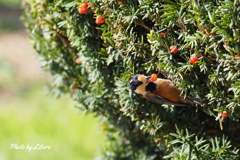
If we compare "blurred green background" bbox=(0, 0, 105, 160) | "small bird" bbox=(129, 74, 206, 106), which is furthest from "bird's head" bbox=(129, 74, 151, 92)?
"blurred green background" bbox=(0, 0, 105, 160)

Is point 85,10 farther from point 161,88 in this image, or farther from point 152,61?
point 161,88

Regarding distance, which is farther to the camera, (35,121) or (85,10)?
(35,121)

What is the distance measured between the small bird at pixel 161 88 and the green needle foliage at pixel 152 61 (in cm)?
6

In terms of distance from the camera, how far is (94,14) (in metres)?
2.18

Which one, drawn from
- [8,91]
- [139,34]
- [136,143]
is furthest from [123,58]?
[8,91]

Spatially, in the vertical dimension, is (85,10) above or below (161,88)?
above

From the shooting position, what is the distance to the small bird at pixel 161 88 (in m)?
2.20

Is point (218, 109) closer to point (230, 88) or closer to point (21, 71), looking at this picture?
point (230, 88)

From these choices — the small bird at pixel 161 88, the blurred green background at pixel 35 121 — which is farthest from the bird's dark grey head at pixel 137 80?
the blurred green background at pixel 35 121

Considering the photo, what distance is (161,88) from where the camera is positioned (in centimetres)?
225

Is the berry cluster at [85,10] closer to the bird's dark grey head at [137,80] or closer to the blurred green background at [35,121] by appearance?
the bird's dark grey head at [137,80]

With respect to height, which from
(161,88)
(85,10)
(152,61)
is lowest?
(161,88)

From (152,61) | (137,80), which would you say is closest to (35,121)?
(137,80)

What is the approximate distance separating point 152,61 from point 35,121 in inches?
137
